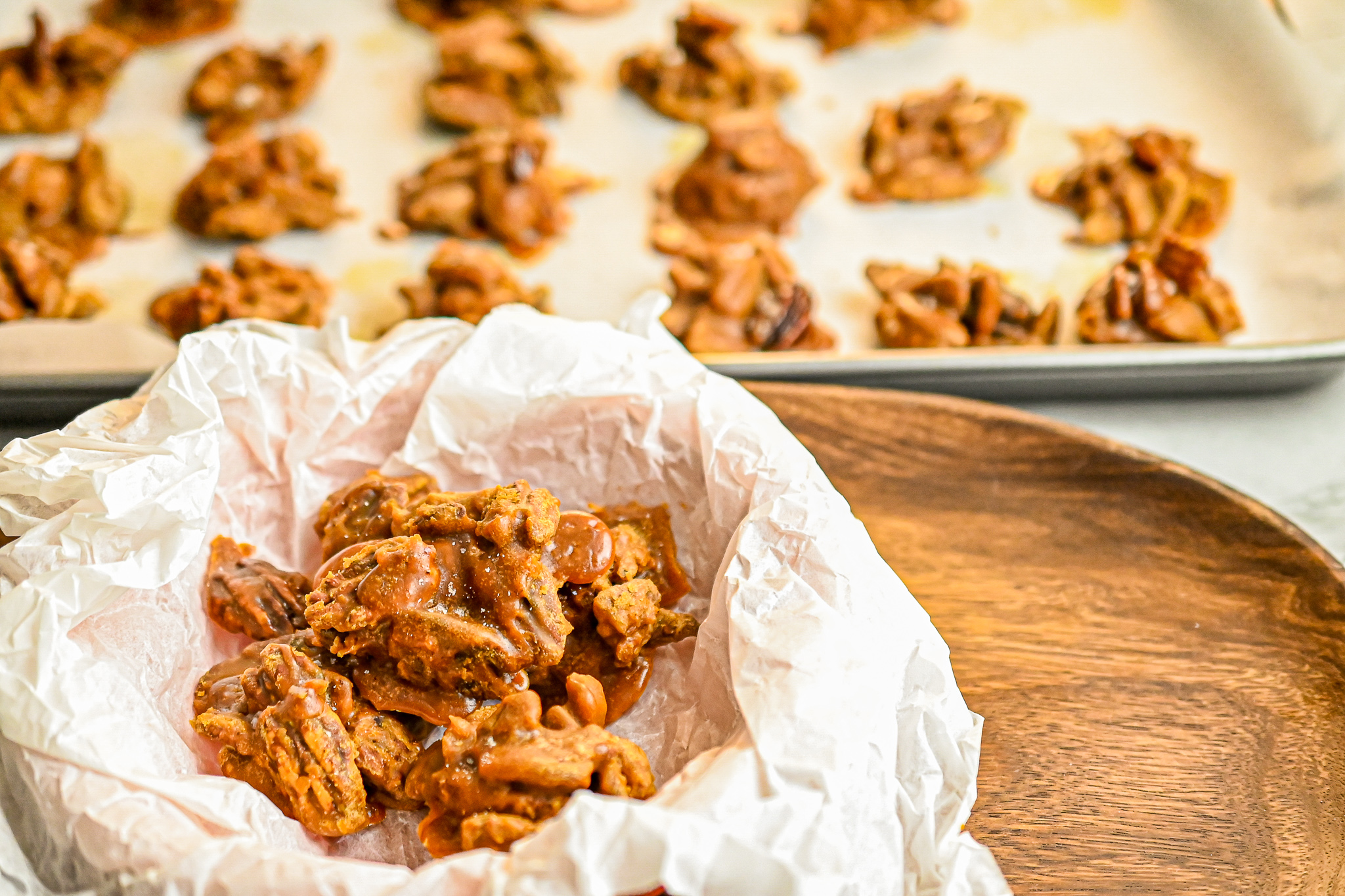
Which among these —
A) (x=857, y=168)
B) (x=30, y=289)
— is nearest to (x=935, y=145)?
(x=857, y=168)

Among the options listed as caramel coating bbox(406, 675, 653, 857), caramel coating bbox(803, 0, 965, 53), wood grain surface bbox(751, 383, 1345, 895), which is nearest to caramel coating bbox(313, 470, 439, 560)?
caramel coating bbox(406, 675, 653, 857)

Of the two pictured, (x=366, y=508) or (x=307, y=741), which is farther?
(x=366, y=508)

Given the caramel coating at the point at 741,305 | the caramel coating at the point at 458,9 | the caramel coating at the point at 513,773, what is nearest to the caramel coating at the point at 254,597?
the caramel coating at the point at 513,773

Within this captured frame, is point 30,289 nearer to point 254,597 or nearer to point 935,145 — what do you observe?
point 254,597

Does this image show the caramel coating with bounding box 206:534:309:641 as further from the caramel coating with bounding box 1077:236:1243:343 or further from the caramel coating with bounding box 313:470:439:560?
the caramel coating with bounding box 1077:236:1243:343

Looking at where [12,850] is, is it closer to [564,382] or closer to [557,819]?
[557,819]

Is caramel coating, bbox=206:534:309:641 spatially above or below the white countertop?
below

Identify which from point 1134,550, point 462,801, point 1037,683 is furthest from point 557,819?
point 1134,550

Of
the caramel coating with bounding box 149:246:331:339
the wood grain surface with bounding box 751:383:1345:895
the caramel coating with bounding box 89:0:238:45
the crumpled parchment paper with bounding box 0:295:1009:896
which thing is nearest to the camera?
the crumpled parchment paper with bounding box 0:295:1009:896
